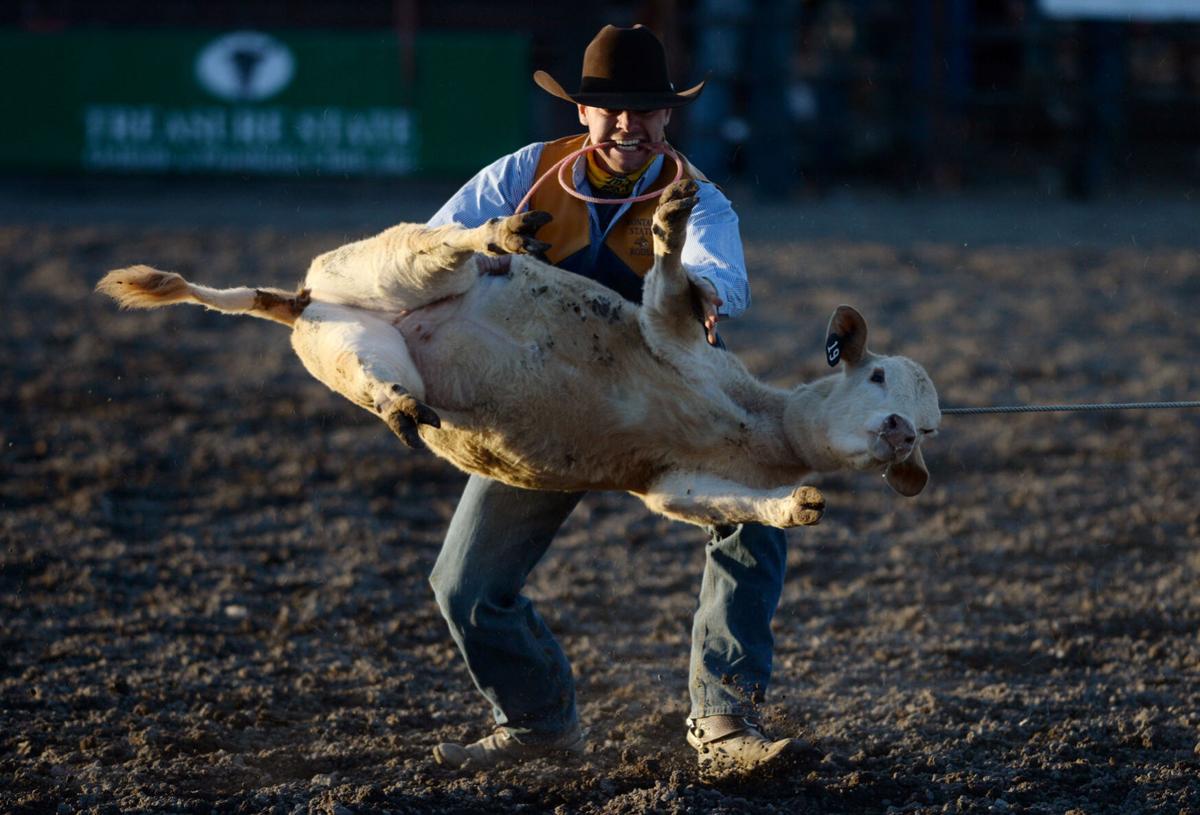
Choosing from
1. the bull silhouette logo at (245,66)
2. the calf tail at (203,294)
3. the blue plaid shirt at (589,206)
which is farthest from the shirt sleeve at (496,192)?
the bull silhouette logo at (245,66)

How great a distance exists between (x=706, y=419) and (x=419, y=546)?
8.34 ft

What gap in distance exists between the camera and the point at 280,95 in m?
14.4

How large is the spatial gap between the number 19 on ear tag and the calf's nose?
25 centimetres

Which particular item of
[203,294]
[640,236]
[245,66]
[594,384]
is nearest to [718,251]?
[640,236]

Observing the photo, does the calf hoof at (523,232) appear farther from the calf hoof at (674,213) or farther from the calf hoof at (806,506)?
the calf hoof at (806,506)

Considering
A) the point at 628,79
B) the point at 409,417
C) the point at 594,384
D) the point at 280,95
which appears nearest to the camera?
the point at 409,417

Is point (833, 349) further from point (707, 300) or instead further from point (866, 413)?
point (707, 300)

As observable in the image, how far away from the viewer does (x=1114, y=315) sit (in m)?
10.1

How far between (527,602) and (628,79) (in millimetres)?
1421

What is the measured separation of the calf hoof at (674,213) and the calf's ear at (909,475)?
861mm

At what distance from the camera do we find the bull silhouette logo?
14.5 m

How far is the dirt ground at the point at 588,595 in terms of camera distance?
4.10 meters

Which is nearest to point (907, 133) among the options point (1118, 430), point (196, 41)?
point (196, 41)

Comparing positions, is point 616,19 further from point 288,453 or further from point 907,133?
point 288,453
